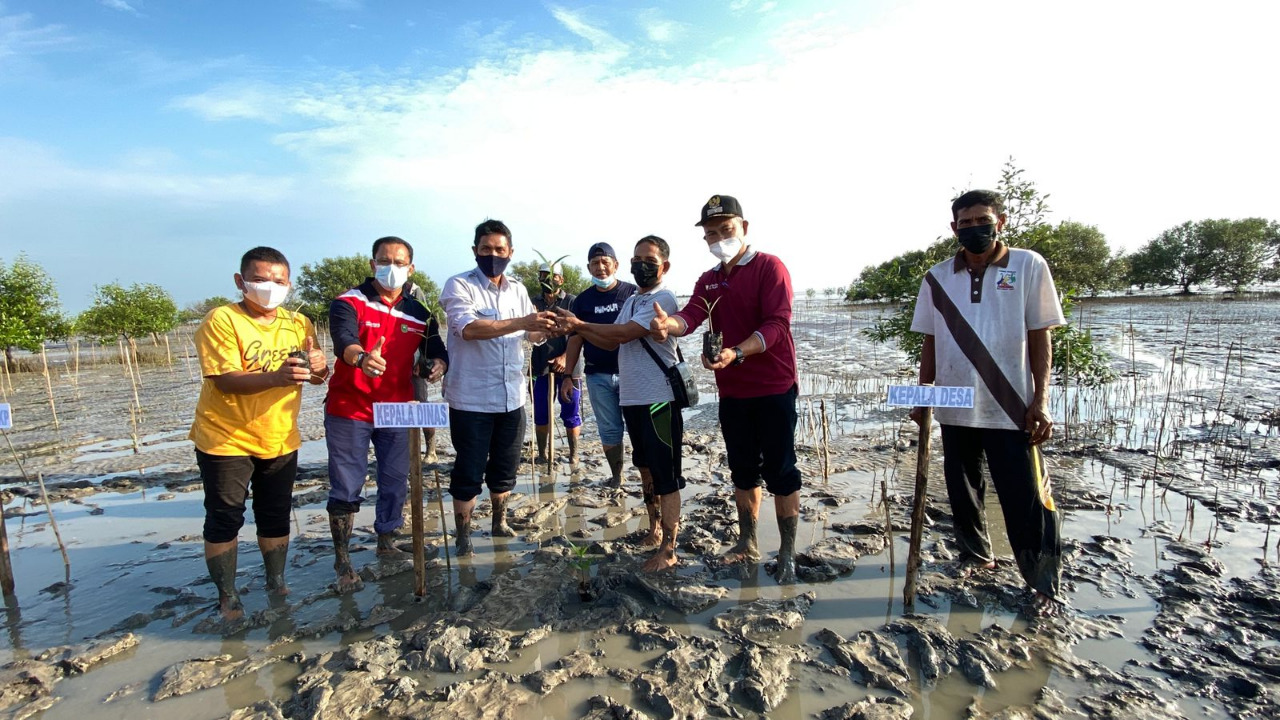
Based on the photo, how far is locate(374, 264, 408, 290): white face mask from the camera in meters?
3.69

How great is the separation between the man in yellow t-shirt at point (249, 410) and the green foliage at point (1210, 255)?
193 feet

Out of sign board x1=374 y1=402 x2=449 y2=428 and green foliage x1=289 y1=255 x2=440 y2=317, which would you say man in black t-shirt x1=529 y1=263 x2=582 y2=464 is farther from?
green foliage x1=289 y1=255 x2=440 y2=317

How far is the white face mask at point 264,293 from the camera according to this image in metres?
3.13

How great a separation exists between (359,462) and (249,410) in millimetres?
815

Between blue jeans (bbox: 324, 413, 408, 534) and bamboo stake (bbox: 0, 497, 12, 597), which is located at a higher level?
blue jeans (bbox: 324, 413, 408, 534)

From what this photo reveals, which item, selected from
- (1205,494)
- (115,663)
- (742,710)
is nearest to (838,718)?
(742,710)

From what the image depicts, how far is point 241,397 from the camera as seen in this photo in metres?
3.09

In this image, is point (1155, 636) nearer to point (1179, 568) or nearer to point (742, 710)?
point (1179, 568)

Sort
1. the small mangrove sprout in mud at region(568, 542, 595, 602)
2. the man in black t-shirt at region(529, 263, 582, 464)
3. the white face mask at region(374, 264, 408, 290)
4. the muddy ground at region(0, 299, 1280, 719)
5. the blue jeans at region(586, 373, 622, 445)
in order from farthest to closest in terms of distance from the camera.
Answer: the man in black t-shirt at region(529, 263, 582, 464)
the blue jeans at region(586, 373, 622, 445)
the white face mask at region(374, 264, 408, 290)
the small mangrove sprout in mud at region(568, 542, 595, 602)
the muddy ground at region(0, 299, 1280, 719)

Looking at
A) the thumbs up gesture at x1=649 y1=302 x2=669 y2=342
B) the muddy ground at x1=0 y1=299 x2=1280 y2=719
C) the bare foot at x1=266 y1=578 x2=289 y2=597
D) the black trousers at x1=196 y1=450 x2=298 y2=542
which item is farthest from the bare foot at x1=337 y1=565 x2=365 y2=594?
the thumbs up gesture at x1=649 y1=302 x2=669 y2=342

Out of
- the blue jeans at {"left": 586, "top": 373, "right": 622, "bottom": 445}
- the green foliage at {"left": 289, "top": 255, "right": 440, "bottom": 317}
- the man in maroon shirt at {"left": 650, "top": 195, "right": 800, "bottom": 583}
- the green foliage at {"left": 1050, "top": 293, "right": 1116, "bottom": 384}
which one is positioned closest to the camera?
the man in maroon shirt at {"left": 650, "top": 195, "right": 800, "bottom": 583}

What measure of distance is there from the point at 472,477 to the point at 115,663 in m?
1.97

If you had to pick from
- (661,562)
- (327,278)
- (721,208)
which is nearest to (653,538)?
(661,562)

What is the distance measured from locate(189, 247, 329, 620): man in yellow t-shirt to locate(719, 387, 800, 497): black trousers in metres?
2.46
